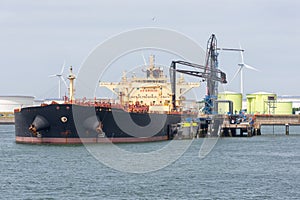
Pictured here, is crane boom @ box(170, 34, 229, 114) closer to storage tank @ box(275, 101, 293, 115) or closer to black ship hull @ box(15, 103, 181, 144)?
black ship hull @ box(15, 103, 181, 144)

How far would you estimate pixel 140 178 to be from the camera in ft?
128

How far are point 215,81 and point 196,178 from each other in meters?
64.8

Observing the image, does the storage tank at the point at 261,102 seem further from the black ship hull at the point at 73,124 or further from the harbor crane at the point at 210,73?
the black ship hull at the point at 73,124

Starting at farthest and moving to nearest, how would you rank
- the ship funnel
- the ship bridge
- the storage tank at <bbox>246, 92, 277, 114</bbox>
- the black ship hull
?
the storage tank at <bbox>246, 92, 277, 114</bbox> → the ship bridge → the ship funnel → the black ship hull

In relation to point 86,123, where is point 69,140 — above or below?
below

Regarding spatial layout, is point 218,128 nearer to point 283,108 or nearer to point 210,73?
point 210,73

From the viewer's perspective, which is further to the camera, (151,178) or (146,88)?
(146,88)

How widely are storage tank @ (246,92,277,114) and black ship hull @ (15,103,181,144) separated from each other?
103743 millimetres

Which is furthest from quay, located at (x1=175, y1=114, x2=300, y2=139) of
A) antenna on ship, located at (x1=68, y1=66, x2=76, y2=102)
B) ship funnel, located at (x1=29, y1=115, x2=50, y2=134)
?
ship funnel, located at (x1=29, y1=115, x2=50, y2=134)

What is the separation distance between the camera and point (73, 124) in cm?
6038

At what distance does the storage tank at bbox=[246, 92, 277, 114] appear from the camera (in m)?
167

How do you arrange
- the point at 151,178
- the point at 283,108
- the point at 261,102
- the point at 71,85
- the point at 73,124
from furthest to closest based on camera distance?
the point at 261,102
the point at 283,108
the point at 71,85
the point at 73,124
the point at 151,178

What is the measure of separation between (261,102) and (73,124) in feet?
377

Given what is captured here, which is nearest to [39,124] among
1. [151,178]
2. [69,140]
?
[69,140]
